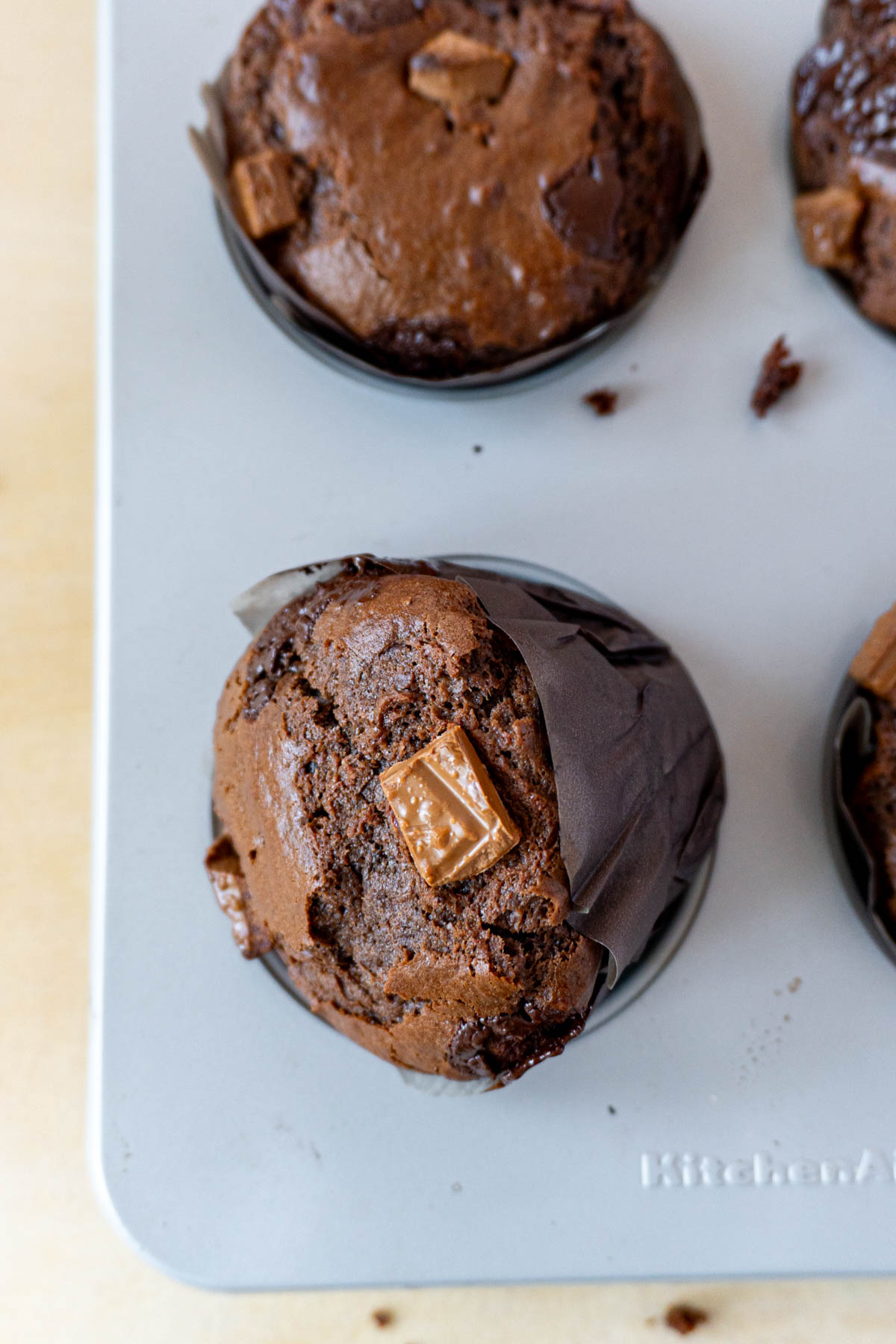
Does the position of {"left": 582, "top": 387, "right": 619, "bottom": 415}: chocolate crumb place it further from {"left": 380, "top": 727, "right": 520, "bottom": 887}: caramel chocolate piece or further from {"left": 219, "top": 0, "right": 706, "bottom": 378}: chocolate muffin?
{"left": 380, "top": 727, "right": 520, "bottom": 887}: caramel chocolate piece

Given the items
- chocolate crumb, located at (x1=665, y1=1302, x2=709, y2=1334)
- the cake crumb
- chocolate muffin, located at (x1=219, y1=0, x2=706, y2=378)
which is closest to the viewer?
chocolate muffin, located at (x1=219, y1=0, x2=706, y2=378)

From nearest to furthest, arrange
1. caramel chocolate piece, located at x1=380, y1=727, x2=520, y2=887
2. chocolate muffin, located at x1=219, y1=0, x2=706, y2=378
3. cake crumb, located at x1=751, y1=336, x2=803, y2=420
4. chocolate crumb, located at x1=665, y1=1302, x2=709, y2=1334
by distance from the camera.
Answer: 1. caramel chocolate piece, located at x1=380, y1=727, x2=520, y2=887
2. chocolate muffin, located at x1=219, y1=0, x2=706, y2=378
3. cake crumb, located at x1=751, y1=336, x2=803, y2=420
4. chocolate crumb, located at x1=665, y1=1302, x2=709, y2=1334

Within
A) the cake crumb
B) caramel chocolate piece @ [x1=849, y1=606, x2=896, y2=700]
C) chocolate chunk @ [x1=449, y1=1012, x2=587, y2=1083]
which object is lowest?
chocolate chunk @ [x1=449, y1=1012, x2=587, y2=1083]

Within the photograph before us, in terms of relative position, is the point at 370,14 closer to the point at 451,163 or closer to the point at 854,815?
the point at 451,163

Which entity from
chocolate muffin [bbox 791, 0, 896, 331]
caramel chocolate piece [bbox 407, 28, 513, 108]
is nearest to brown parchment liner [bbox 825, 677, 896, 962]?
chocolate muffin [bbox 791, 0, 896, 331]

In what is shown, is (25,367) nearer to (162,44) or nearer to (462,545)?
(162,44)

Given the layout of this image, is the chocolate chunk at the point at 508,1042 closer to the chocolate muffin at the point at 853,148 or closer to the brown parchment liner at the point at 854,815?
the brown parchment liner at the point at 854,815
